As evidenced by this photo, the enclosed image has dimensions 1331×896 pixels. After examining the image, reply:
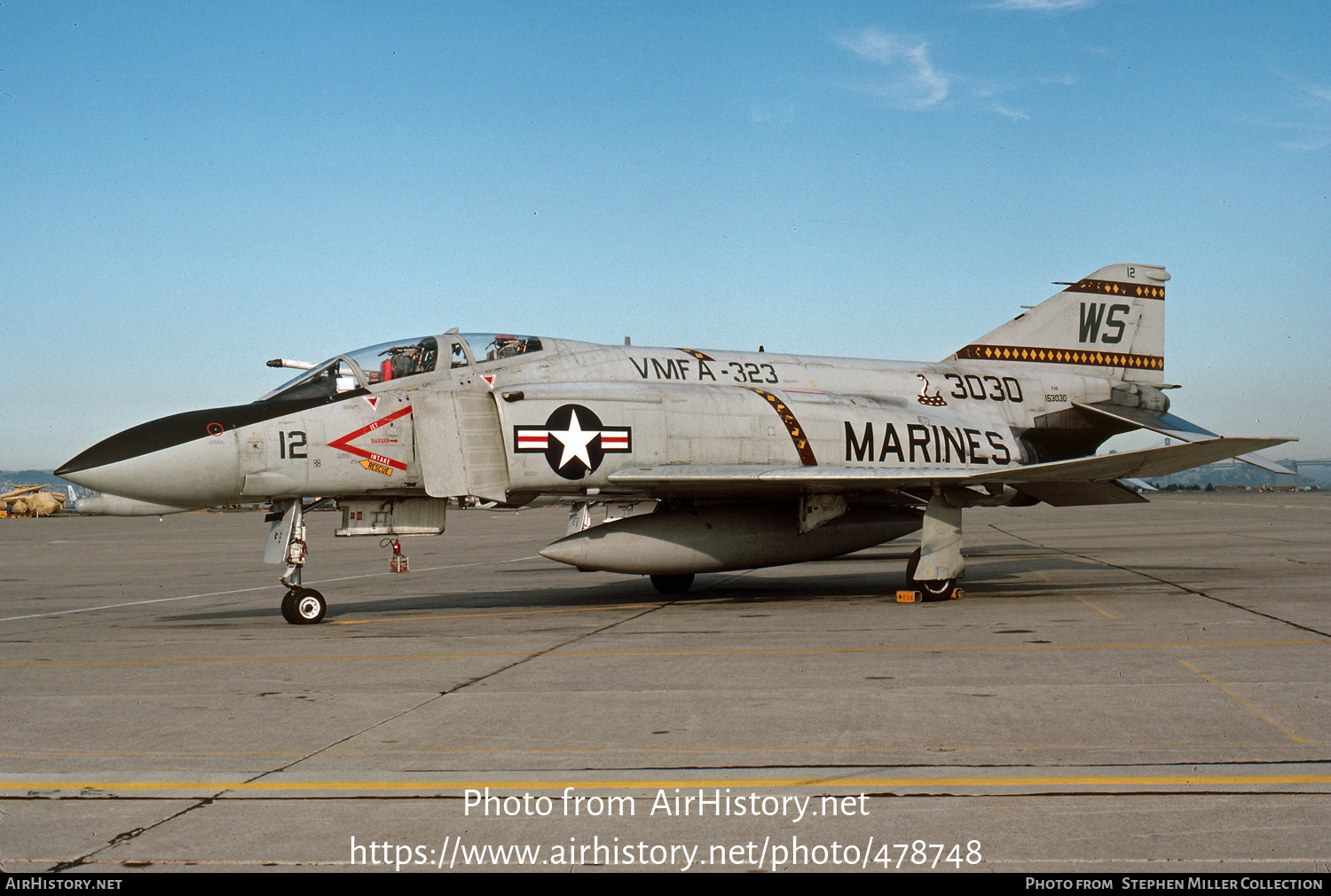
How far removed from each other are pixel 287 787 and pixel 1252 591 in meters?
11.4

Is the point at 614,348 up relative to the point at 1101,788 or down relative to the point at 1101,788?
up

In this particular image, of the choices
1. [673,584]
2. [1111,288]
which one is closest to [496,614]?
[673,584]

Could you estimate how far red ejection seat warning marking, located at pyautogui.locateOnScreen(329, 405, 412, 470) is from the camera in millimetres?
10945

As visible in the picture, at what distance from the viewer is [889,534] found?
1355 centimetres

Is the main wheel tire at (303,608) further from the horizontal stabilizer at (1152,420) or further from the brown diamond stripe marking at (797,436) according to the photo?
the horizontal stabilizer at (1152,420)

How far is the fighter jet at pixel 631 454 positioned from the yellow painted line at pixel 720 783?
602 centimetres

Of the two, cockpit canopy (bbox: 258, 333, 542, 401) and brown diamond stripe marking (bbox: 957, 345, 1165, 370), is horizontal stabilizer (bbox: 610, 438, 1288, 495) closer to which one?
cockpit canopy (bbox: 258, 333, 542, 401)

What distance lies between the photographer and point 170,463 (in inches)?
399

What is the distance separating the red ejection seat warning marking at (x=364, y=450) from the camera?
431 inches

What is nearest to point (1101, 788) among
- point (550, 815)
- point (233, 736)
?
point (550, 815)

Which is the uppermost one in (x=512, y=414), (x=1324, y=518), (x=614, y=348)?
(x=614, y=348)

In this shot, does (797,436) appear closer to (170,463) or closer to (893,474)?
(893,474)

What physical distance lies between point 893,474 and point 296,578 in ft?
22.4

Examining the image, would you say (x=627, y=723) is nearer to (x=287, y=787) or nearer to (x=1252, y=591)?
(x=287, y=787)
